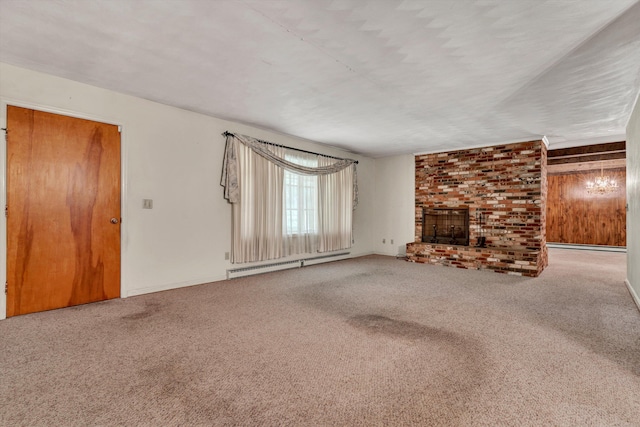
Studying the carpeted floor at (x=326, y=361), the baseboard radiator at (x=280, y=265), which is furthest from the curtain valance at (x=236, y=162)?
the carpeted floor at (x=326, y=361)

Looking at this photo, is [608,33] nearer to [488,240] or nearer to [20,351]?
[488,240]

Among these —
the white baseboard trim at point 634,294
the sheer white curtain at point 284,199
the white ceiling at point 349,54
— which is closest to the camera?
the white ceiling at point 349,54

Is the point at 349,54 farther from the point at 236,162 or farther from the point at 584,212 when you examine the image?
the point at 584,212

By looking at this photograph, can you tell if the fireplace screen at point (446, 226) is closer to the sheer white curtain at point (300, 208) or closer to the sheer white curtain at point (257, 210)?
the sheer white curtain at point (300, 208)

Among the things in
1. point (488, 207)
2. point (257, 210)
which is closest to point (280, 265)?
point (257, 210)

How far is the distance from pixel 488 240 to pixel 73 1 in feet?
20.9

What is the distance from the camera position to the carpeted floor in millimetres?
1544

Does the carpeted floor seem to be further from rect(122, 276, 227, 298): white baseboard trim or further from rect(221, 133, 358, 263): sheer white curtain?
rect(221, 133, 358, 263): sheer white curtain

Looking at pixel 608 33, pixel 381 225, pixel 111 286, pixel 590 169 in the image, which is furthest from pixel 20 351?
pixel 590 169

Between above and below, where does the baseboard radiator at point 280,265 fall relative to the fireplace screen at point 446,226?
below

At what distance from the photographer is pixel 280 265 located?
523 centimetres

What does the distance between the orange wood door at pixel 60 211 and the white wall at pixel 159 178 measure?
85 mm

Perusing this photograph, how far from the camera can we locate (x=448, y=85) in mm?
3207

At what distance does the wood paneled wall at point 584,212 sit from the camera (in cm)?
849
